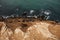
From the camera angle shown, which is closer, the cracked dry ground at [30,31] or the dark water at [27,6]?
the cracked dry ground at [30,31]

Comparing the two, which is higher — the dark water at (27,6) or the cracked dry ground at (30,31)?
the cracked dry ground at (30,31)

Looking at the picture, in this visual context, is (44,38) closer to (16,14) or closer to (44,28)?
(44,28)

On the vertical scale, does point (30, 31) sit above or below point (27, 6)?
above

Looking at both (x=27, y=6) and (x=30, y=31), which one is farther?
(x=27, y=6)

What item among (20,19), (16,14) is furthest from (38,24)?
(16,14)

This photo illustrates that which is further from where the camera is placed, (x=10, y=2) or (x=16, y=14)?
(x=10, y=2)
